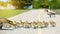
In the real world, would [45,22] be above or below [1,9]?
below

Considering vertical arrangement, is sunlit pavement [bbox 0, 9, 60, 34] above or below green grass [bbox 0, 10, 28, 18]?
below

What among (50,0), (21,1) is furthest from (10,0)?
(50,0)

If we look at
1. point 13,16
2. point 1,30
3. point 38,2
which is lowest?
point 1,30

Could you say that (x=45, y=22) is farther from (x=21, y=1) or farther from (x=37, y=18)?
(x=21, y=1)

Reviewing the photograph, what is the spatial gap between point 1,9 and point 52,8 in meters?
0.45

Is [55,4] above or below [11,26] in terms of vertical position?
above

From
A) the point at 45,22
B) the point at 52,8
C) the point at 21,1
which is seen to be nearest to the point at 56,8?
Result: the point at 52,8

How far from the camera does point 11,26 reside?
109 cm

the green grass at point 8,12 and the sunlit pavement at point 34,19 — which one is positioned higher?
the green grass at point 8,12

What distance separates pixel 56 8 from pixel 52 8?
0.03m

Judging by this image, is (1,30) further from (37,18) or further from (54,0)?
(54,0)

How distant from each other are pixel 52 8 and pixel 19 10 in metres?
0.29

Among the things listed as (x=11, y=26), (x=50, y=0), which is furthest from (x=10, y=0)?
(x=50, y=0)

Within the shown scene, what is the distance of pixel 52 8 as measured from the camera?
3.61 feet
